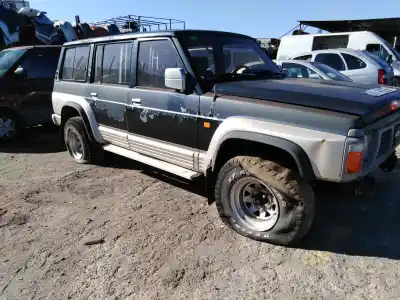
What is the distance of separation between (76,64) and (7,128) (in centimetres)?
263

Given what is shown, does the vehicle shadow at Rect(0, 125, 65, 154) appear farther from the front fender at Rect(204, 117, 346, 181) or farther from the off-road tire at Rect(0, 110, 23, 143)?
the front fender at Rect(204, 117, 346, 181)

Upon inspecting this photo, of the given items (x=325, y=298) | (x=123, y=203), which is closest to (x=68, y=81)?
(x=123, y=203)

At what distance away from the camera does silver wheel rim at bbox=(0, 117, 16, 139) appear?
271 inches

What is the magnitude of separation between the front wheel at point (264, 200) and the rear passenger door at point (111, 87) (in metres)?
Answer: 1.81

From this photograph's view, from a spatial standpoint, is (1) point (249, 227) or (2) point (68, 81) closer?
(1) point (249, 227)

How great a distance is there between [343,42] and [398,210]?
480 inches

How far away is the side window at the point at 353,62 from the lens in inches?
369

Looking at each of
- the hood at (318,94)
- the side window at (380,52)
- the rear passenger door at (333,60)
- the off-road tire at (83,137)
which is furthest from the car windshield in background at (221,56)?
the side window at (380,52)

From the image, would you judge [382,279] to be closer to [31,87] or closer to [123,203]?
[123,203]

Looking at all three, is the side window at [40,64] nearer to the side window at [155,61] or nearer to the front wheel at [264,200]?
the side window at [155,61]

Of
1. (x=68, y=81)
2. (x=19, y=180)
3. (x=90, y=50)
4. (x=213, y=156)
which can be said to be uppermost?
(x=90, y=50)

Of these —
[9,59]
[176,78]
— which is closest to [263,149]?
[176,78]

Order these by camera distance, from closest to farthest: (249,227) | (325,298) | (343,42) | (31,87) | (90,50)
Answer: (325,298) → (249,227) → (90,50) → (31,87) → (343,42)

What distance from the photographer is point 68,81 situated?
18.1 ft
